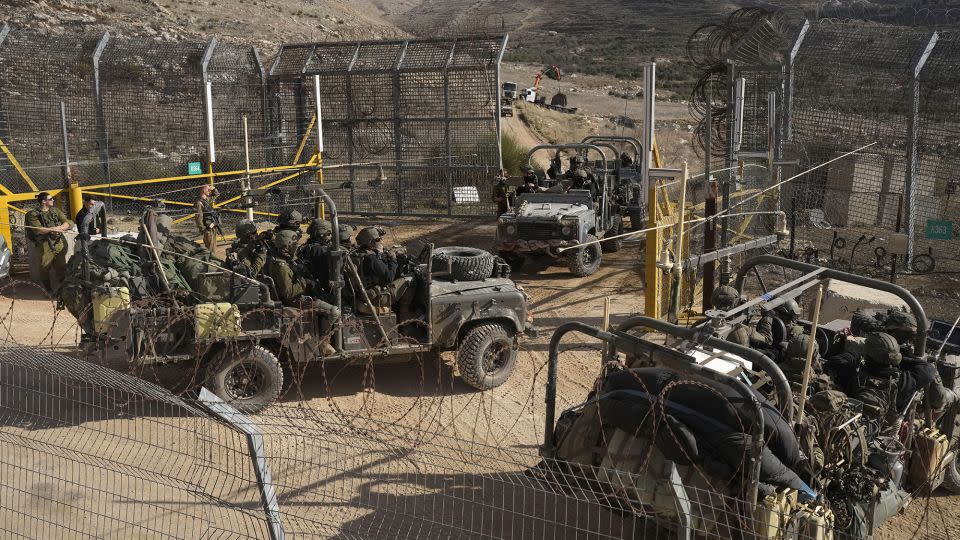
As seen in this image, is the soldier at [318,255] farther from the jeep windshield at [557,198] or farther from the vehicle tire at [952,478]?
the jeep windshield at [557,198]

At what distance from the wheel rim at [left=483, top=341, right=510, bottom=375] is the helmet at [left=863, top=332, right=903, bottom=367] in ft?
10.5

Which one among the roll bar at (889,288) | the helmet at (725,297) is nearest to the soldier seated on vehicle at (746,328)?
the helmet at (725,297)

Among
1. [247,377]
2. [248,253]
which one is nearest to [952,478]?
[247,377]

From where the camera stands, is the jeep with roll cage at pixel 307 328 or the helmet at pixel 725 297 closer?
the helmet at pixel 725 297

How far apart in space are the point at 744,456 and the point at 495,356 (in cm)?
391

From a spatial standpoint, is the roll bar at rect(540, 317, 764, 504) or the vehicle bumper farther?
the vehicle bumper

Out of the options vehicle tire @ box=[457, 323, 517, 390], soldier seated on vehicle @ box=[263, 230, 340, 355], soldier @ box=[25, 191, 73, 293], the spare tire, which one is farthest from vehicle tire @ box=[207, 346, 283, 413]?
soldier @ box=[25, 191, 73, 293]

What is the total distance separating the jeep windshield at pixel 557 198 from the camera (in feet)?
44.1

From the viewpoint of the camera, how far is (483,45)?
54.8ft

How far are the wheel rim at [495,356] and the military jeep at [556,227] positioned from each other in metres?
3.88

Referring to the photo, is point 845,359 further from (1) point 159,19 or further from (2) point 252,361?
(1) point 159,19

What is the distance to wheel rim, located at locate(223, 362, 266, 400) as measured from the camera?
24.5 ft

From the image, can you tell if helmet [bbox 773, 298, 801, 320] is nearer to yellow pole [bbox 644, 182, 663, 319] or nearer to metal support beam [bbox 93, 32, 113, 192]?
yellow pole [bbox 644, 182, 663, 319]

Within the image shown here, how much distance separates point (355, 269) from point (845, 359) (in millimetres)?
3774
